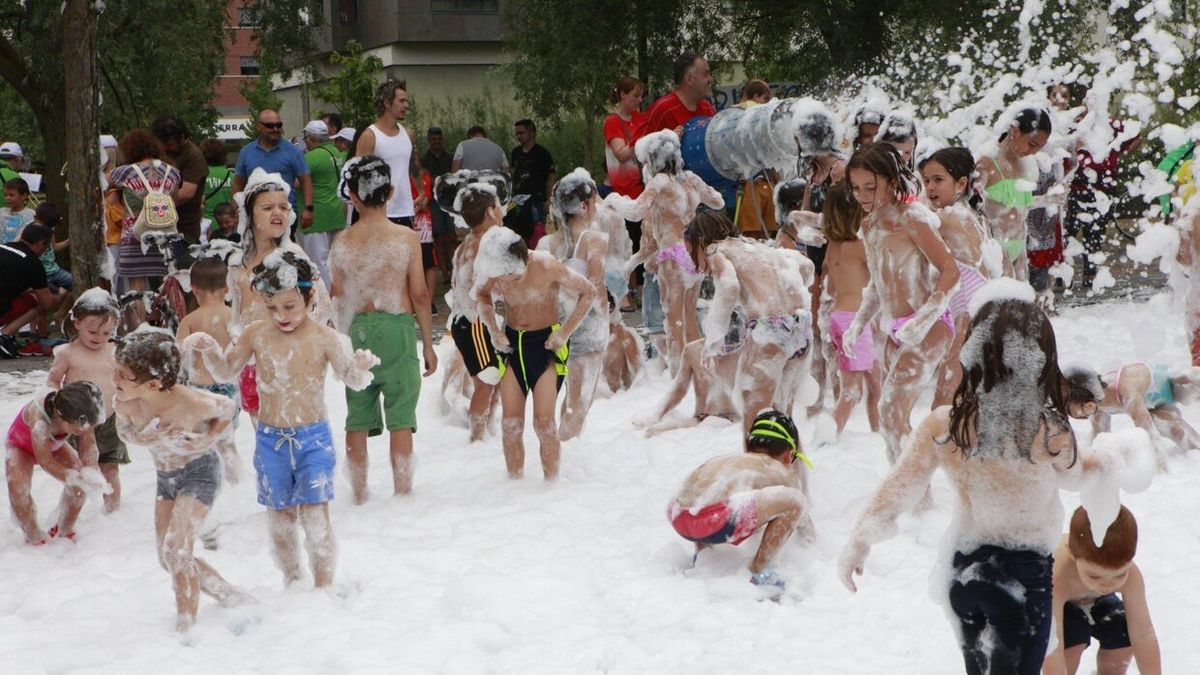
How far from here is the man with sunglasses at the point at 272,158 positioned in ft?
32.0

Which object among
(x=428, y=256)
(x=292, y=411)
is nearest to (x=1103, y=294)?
(x=428, y=256)

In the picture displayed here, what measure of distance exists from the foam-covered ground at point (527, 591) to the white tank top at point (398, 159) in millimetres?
2815

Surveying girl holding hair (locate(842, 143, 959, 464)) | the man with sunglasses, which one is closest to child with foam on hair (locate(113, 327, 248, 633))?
girl holding hair (locate(842, 143, 959, 464))

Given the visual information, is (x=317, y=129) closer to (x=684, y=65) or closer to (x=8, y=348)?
(x=8, y=348)

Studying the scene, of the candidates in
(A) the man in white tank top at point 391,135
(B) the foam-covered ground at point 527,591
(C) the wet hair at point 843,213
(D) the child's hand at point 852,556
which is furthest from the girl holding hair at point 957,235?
(A) the man in white tank top at point 391,135

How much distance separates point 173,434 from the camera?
458 centimetres

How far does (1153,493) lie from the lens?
18.6 feet

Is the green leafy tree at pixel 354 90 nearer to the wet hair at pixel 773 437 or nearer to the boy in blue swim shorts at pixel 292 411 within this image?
the boy in blue swim shorts at pixel 292 411

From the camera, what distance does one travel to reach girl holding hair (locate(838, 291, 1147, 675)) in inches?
129

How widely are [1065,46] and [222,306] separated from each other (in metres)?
11.2

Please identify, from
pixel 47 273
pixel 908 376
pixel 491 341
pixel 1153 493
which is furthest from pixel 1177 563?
pixel 47 273

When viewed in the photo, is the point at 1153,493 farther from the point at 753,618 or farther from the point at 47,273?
the point at 47,273

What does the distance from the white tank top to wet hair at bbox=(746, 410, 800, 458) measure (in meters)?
3.96

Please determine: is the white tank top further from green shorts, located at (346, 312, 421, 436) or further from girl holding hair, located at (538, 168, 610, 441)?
green shorts, located at (346, 312, 421, 436)
